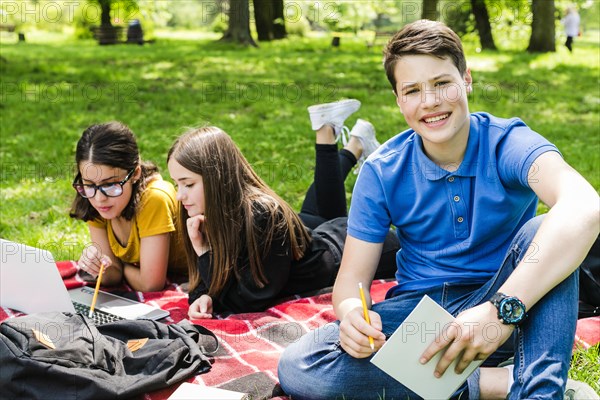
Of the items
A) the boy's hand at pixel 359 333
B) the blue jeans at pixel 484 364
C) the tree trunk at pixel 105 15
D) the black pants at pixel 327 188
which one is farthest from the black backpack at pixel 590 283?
the tree trunk at pixel 105 15

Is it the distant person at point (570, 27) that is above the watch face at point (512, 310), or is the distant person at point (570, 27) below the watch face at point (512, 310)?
Answer: above

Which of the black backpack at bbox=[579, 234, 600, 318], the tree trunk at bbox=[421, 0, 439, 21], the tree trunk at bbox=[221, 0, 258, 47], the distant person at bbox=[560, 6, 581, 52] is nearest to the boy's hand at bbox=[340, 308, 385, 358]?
the black backpack at bbox=[579, 234, 600, 318]

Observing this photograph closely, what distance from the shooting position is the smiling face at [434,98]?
8.29ft

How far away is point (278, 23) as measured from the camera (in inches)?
782

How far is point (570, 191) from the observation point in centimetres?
222

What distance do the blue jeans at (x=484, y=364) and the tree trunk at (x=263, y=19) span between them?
1671 centimetres

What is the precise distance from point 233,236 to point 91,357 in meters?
0.98

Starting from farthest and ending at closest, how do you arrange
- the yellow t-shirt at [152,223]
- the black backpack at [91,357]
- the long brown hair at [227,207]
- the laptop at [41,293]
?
the yellow t-shirt at [152,223] → the long brown hair at [227,207] → the laptop at [41,293] → the black backpack at [91,357]

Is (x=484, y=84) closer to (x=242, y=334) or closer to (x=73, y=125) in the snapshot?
(x=73, y=125)

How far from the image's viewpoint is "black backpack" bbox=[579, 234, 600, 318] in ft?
10.4

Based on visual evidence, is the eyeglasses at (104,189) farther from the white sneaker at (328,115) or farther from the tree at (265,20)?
the tree at (265,20)

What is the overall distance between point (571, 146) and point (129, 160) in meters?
4.45

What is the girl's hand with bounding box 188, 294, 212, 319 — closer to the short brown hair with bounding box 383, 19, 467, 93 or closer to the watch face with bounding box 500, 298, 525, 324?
the short brown hair with bounding box 383, 19, 467, 93

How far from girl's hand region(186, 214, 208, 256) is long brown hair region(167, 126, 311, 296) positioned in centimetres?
3
